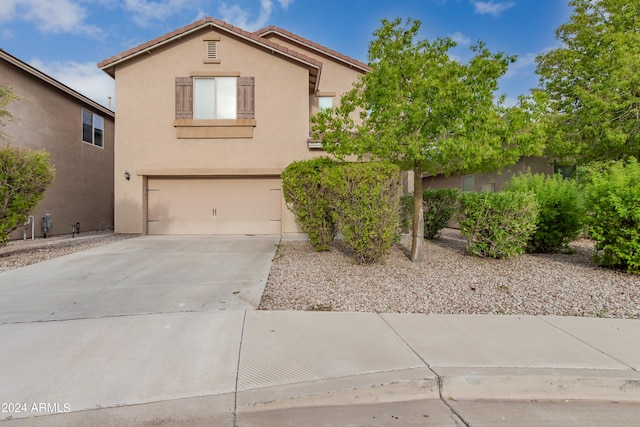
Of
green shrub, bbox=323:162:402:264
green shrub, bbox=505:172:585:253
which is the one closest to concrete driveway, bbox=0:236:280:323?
green shrub, bbox=323:162:402:264

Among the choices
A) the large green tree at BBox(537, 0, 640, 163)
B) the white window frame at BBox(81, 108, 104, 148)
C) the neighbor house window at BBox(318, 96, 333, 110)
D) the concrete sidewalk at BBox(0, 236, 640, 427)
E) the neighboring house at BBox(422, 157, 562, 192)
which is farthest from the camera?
the white window frame at BBox(81, 108, 104, 148)

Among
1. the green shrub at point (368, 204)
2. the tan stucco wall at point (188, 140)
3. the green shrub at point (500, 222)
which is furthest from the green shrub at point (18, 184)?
the green shrub at point (500, 222)

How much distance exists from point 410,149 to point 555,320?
338 cm

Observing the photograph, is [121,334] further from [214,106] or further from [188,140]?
[214,106]

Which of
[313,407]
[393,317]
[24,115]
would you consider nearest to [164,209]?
[24,115]

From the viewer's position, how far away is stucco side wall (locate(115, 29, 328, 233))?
38.1 ft

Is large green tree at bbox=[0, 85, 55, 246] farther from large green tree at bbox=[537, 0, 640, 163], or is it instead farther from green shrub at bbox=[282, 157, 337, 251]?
large green tree at bbox=[537, 0, 640, 163]

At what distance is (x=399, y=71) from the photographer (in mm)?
6328

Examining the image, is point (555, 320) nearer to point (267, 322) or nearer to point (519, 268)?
point (519, 268)

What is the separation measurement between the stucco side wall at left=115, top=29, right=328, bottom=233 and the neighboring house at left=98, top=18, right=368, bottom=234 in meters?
0.04

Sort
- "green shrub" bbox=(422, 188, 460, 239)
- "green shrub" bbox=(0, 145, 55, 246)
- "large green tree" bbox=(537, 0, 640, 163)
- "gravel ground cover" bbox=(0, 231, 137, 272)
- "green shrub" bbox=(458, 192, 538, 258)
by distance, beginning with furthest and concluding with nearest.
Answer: "large green tree" bbox=(537, 0, 640, 163) < "green shrub" bbox=(422, 188, 460, 239) < "green shrub" bbox=(0, 145, 55, 246) < "gravel ground cover" bbox=(0, 231, 137, 272) < "green shrub" bbox=(458, 192, 538, 258)

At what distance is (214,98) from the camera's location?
11.7 metres

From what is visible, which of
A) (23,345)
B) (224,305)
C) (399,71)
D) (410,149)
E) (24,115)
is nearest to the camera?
(23,345)

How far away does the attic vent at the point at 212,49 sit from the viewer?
11766 mm
